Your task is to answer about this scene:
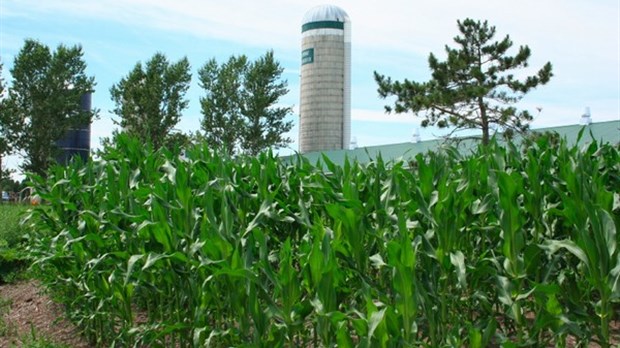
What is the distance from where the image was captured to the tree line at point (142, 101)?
1483 inches

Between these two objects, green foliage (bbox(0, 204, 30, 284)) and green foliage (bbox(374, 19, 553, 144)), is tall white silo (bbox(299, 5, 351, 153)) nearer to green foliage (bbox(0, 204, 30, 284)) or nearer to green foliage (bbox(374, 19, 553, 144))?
green foliage (bbox(374, 19, 553, 144))

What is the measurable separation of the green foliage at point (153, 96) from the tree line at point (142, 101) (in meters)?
0.06

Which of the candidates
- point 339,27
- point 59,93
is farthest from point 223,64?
point 59,93

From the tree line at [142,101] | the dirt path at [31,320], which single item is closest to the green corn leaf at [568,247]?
the dirt path at [31,320]

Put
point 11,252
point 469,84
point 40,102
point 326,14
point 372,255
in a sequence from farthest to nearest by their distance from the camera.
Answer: point 326,14 → point 40,102 → point 469,84 → point 11,252 → point 372,255

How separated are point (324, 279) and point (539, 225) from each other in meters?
1.43

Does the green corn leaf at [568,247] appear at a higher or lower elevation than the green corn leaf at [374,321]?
higher

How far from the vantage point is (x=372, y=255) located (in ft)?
14.6

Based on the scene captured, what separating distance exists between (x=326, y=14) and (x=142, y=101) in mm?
12153

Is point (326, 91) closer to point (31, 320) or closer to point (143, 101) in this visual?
point (143, 101)

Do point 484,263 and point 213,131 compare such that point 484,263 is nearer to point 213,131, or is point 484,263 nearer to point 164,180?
point 164,180

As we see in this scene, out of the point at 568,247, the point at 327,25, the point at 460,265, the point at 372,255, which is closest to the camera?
the point at 568,247

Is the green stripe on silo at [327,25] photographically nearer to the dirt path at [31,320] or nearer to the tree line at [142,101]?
the tree line at [142,101]

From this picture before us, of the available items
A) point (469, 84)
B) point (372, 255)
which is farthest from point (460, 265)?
point (469, 84)
